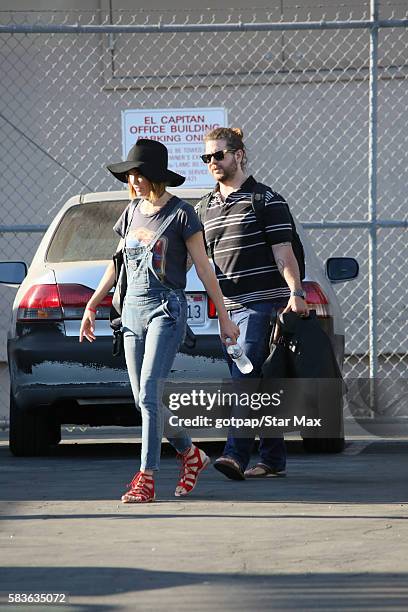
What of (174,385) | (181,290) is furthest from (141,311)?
(174,385)

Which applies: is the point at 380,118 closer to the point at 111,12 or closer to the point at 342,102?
the point at 342,102

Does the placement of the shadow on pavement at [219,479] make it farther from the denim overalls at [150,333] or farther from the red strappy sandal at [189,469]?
the denim overalls at [150,333]

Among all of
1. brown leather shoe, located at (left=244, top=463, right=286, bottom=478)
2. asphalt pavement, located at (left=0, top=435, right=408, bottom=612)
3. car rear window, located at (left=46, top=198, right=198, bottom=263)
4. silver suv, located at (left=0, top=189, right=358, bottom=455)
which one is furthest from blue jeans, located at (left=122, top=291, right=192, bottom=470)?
car rear window, located at (left=46, top=198, right=198, bottom=263)

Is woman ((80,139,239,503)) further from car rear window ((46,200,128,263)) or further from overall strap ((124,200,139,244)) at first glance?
car rear window ((46,200,128,263))

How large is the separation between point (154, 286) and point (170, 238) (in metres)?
0.23

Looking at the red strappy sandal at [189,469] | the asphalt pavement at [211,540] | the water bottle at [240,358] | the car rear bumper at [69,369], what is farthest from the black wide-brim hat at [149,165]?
the car rear bumper at [69,369]

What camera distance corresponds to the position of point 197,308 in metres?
8.34

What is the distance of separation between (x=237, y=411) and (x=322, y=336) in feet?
1.85

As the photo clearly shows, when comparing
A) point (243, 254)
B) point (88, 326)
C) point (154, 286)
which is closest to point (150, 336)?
point (154, 286)

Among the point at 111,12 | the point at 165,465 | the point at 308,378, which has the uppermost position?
the point at 111,12

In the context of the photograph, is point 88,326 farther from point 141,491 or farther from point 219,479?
point 219,479

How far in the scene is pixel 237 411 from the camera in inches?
293

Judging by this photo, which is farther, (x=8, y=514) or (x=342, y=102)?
(x=342, y=102)

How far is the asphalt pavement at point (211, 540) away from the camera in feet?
15.0
